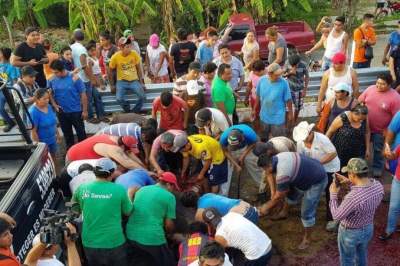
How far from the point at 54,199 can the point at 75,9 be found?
10448 millimetres

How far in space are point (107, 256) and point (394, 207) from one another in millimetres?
3352

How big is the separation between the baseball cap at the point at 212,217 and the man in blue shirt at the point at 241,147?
138 centimetres

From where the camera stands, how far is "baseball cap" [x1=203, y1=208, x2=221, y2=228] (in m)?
4.89

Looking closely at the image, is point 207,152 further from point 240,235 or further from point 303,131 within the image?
point 240,235

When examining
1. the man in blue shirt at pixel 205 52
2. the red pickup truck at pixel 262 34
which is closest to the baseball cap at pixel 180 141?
the man in blue shirt at pixel 205 52

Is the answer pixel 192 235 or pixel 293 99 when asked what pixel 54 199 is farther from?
pixel 293 99

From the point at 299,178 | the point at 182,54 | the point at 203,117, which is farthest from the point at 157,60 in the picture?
the point at 299,178

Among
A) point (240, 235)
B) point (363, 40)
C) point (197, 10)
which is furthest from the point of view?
point (197, 10)

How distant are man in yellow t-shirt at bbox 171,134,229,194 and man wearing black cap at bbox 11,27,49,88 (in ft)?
11.7

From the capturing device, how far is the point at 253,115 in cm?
786

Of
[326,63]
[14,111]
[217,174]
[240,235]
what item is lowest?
[217,174]

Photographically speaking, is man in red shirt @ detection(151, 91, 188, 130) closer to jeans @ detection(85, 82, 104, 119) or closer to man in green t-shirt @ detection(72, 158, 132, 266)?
jeans @ detection(85, 82, 104, 119)

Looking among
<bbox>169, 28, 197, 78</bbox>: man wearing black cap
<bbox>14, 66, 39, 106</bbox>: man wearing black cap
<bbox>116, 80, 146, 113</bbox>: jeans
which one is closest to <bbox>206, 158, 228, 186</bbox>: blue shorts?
<bbox>116, 80, 146, 113</bbox>: jeans

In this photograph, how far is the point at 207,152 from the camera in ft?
20.6
